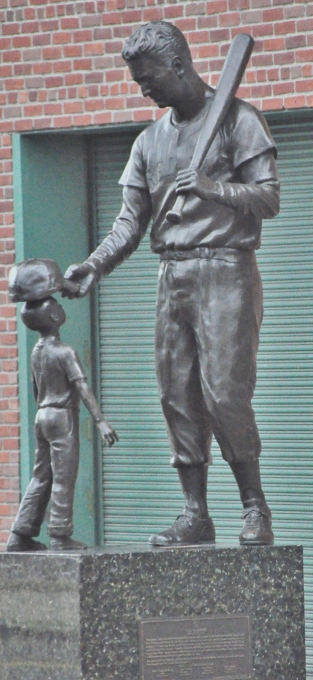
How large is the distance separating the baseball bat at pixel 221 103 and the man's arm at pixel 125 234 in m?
0.48

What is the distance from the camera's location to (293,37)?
30.7 ft

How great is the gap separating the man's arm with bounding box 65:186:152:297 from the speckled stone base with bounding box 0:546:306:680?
43.0 inches

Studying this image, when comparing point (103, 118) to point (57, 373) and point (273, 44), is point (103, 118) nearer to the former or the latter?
point (273, 44)

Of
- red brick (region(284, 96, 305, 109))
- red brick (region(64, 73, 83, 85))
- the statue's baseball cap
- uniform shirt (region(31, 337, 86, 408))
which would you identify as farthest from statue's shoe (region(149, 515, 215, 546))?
red brick (region(64, 73, 83, 85))

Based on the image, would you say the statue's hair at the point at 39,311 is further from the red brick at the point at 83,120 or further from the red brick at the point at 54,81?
the red brick at the point at 54,81

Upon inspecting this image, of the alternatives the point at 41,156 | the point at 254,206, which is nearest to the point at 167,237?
the point at 254,206

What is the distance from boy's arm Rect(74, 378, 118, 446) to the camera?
20.8ft

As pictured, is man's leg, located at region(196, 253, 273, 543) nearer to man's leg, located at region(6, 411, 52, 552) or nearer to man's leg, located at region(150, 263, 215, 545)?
man's leg, located at region(150, 263, 215, 545)

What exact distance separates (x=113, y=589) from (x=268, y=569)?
62cm

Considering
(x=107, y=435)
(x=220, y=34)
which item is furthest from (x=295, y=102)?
(x=107, y=435)

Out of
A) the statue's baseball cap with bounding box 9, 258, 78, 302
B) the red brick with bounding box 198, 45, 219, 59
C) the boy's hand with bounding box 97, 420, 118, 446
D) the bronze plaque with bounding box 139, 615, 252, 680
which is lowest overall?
the bronze plaque with bounding box 139, 615, 252, 680

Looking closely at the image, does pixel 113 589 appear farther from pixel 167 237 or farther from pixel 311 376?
pixel 311 376

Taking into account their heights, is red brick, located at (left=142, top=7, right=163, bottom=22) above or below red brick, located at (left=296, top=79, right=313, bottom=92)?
above

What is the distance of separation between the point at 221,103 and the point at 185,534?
1645mm
